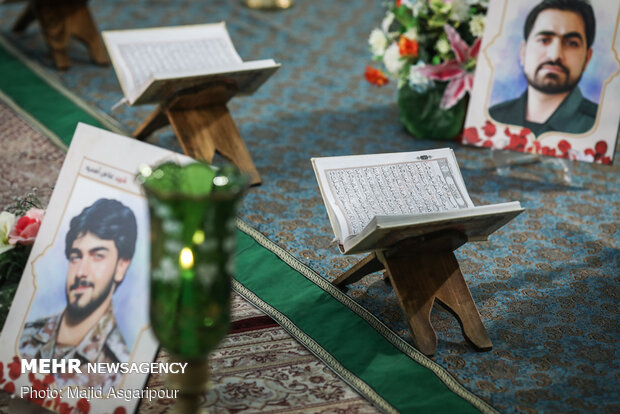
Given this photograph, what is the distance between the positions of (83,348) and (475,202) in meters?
1.66

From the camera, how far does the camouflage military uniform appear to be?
1.55 metres

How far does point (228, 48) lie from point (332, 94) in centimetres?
94

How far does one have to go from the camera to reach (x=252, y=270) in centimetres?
233

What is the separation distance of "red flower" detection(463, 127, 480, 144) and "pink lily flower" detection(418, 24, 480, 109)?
0.74 ft

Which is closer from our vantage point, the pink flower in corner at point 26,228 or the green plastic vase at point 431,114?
the pink flower in corner at point 26,228

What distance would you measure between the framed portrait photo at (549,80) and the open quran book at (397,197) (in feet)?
2.85

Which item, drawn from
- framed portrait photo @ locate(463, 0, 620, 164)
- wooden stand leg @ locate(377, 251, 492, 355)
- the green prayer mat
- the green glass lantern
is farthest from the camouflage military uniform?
framed portrait photo @ locate(463, 0, 620, 164)

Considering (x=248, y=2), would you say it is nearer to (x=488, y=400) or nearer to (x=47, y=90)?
(x=47, y=90)

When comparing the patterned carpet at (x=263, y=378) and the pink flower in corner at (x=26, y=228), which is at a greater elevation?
the pink flower in corner at (x=26, y=228)

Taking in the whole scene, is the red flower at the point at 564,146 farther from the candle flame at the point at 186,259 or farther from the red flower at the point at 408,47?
the candle flame at the point at 186,259

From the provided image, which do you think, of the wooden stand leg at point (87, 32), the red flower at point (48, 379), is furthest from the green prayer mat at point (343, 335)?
the wooden stand leg at point (87, 32)

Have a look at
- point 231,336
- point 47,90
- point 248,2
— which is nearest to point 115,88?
point 47,90

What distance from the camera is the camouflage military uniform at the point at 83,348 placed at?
1.55 meters

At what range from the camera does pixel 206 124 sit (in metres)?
2.87
